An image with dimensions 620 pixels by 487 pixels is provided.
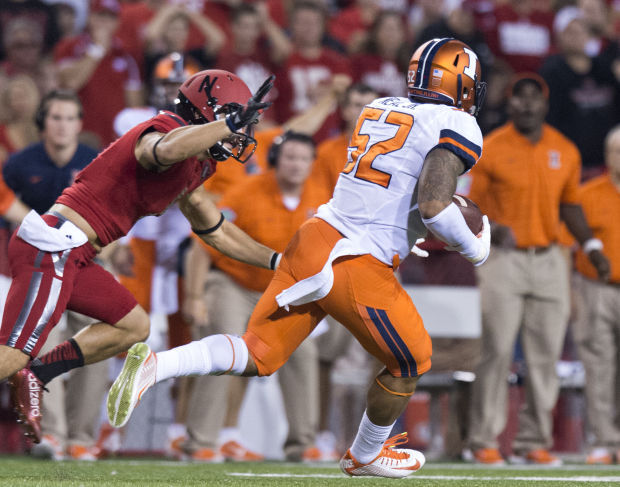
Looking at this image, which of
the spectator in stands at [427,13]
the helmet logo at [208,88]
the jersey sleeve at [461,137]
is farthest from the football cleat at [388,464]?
the spectator in stands at [427,13]

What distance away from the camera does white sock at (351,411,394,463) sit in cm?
500

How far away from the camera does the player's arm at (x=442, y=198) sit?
4.51 metres

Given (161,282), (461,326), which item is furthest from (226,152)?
(461,326)

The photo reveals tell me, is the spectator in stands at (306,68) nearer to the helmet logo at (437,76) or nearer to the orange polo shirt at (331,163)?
the orange polo shirt at (331,163)

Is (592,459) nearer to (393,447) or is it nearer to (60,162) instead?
(393,447)

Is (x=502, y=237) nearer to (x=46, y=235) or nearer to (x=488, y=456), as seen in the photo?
(x=488, y=456)

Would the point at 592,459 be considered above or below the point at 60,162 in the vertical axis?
below

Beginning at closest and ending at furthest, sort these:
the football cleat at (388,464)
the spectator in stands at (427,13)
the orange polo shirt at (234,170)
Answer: the football cleat at (388,464) → the orange polo shirt at (234,170) → the spectator in stands at (427,13)

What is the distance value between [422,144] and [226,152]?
2.82 feet

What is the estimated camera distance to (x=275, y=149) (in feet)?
Result: 25.5

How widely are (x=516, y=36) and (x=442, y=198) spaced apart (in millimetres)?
6787

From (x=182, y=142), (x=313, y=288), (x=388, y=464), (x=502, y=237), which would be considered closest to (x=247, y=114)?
(x=182, y=142)

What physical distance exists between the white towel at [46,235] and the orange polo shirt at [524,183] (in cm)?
342

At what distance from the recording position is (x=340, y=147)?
797 cm
